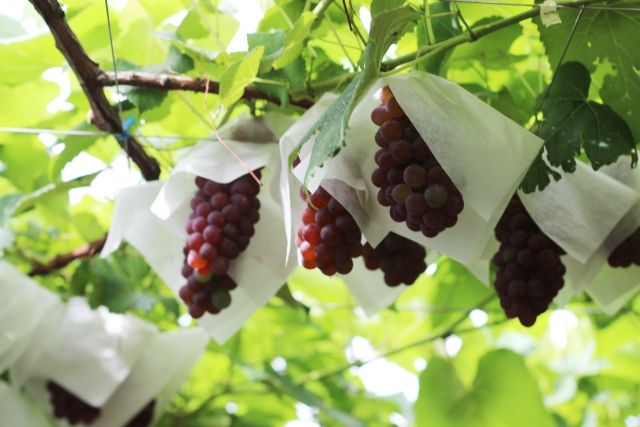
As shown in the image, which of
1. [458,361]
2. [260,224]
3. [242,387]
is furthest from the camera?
[242,387]

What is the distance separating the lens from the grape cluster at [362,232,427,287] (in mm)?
833

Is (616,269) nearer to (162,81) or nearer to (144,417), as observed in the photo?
(162,81)

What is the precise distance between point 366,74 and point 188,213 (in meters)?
0.34

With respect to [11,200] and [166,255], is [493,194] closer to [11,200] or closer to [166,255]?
[166,255]

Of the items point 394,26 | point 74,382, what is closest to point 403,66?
point 394,26

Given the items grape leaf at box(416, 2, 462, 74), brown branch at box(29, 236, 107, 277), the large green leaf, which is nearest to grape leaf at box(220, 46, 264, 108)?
grape leaf at box(416, 2, 462, 74)

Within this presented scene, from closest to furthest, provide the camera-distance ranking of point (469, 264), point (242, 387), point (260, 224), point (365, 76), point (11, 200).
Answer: point (365, 76), point (469, 264), point (260, 224), point (11, 200), point (242, 387)

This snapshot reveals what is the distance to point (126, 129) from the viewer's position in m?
0.98

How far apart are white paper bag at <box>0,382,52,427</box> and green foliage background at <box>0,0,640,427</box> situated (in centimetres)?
18

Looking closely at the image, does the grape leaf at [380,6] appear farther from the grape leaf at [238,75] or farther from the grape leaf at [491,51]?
the grape leaf at [491,51]

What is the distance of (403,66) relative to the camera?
773 mm

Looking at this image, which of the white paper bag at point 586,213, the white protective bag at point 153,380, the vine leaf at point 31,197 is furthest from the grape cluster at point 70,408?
the white paper bag at point 586,213

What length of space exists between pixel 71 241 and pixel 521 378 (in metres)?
0.84

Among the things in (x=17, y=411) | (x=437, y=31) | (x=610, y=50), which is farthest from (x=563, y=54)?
(x=17, y=411)
